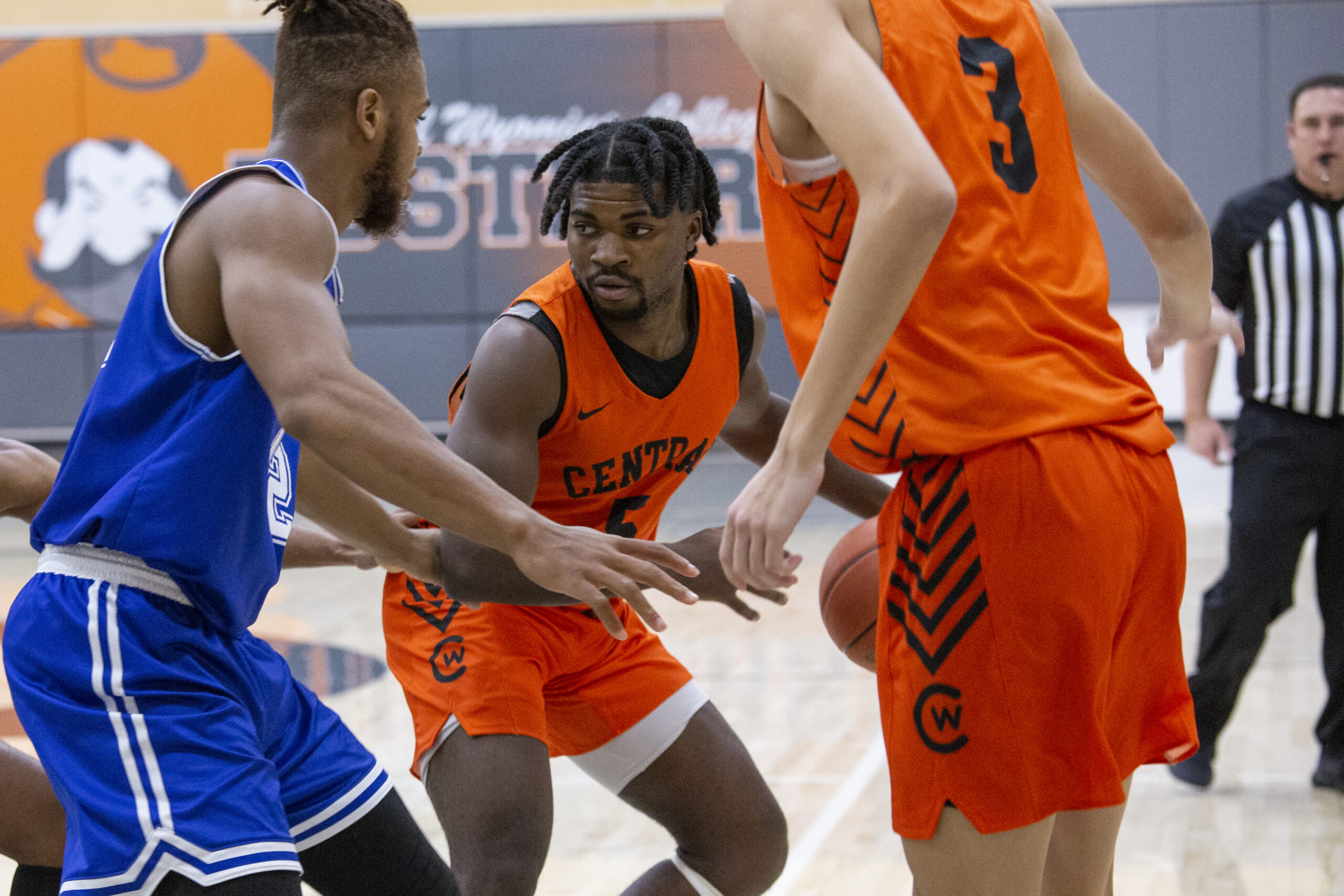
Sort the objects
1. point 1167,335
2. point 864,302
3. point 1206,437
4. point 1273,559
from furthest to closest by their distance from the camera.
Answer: point 1206,437 → point 1273,559 → point 1167,335 → point 864,302

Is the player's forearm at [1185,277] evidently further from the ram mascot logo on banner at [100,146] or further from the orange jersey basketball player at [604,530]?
the ram mascot logo on banner at [100,146]

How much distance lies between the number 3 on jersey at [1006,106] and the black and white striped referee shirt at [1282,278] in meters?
2.92

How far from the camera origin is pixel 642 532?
281 centimetres

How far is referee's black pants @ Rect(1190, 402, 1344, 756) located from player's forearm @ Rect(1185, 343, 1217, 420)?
0.38 metres

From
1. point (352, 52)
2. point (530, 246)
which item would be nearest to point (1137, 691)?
point (352, 52)

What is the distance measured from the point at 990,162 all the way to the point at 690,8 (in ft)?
35.0

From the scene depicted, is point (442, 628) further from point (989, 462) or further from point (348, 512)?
point (989, 462)

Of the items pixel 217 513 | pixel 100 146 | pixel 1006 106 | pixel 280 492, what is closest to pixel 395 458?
pixel 217 513

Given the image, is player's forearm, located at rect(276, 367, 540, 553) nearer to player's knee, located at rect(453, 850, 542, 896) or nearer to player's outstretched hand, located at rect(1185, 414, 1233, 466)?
player's knee, located at rect(453, 850, 542, 896)

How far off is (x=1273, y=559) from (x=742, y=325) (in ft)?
7.34

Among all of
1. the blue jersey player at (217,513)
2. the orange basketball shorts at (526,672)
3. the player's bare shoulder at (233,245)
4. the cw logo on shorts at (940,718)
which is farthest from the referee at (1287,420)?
the player's bare shoulder at (233,245)

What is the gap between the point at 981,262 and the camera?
1646 mm

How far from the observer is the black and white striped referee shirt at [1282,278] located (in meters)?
4.34

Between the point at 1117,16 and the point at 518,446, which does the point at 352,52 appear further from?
the point at 1117,16
